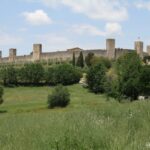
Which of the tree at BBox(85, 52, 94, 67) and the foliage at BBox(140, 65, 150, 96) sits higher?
the tree at BBox(85, 52, 94, 67)

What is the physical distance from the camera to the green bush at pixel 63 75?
363 feet

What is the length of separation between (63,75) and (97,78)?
12558mm

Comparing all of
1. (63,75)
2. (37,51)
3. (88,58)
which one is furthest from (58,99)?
(37,51)

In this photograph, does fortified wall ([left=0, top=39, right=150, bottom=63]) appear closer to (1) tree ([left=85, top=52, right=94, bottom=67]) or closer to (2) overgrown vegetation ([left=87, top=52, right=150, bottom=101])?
(1) tree ([left=85, top=52, right=94, bottom=67])

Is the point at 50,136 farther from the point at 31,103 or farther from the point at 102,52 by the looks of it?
the point at 102,52

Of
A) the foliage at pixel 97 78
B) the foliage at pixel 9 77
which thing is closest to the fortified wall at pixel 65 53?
the foliage at pixel 97 78

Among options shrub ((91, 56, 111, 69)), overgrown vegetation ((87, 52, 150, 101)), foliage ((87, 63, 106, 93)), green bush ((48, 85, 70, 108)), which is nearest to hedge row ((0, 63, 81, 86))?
shrub ((91, 56, 111, 69))

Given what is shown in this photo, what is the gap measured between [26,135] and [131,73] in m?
59.9

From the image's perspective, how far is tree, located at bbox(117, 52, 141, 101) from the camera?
65.9 metres

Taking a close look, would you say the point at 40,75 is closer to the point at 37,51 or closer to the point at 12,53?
the point at 37,51

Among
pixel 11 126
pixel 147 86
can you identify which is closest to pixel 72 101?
pixel 147 86

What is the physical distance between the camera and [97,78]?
100250mm

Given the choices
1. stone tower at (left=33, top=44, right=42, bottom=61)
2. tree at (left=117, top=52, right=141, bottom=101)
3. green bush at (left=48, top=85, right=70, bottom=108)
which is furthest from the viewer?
stone tower at (left=33, top=44, right=42, bottom=61)

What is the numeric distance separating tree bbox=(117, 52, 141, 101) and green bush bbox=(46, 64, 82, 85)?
40.6m
